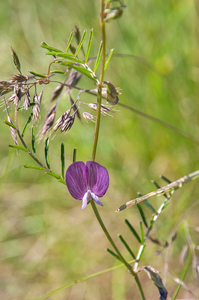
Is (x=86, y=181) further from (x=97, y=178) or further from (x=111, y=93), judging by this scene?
(x=111, y=93)

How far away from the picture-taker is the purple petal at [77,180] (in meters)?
0.57

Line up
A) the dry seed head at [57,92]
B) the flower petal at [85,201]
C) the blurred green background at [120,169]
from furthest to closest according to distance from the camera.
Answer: the blurred green background at [120,169] → the dry seed head at [57,92] → the flower petal at [85,201]

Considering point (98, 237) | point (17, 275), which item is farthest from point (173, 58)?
point (17, 275)

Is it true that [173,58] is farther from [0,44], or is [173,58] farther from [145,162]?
[0,44]

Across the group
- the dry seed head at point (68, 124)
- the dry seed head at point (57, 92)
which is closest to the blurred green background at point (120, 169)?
the dry seed head at point (57, 92)

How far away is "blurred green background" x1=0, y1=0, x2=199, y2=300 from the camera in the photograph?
62.2 inches

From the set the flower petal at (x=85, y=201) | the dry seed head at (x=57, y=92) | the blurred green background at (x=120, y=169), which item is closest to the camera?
the flower petal at (x=85, y=201)

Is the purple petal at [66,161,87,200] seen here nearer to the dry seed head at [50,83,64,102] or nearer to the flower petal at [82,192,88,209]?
the flower petal at [82,192,88,209]

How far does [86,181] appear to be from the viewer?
0.60 metres

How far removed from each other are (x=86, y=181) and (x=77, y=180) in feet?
0.08

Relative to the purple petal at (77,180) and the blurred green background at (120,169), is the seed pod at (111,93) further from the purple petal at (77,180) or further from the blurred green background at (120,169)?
the blurred green background at (120,169)

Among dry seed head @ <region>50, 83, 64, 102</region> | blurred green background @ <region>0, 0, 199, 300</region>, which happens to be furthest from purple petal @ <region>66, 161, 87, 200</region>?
blurred green background @ <region>0, 0, 199, 300</region>

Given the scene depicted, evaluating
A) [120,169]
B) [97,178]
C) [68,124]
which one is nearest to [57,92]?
[68,124]

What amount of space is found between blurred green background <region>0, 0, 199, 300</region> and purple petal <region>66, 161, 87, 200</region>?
1047 millimetres
